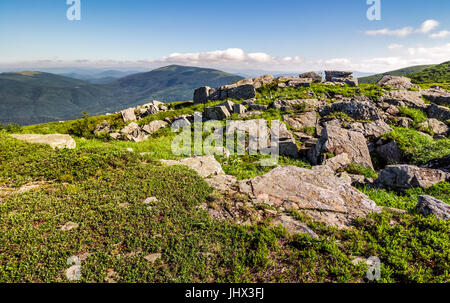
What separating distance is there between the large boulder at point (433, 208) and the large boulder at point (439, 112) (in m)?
23.6

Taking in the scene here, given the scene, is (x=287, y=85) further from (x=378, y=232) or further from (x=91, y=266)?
(x=91, y=266)

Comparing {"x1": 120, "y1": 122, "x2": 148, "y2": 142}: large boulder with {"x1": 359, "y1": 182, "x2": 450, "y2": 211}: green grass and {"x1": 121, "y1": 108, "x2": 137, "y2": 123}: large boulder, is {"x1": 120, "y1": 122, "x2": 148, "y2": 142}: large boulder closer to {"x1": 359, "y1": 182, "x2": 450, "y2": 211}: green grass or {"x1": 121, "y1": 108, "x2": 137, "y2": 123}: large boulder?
{"x1": 121, "y1": 108, "x2": 137, "y2": 123}: large boulder

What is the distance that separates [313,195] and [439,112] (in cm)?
2807

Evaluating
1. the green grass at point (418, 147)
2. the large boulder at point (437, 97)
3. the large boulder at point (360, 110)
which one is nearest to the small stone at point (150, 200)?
the green grass at point (418, 147)

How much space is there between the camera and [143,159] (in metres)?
14.7

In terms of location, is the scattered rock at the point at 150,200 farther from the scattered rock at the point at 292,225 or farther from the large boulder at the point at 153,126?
the large boulder at the point at 153,126

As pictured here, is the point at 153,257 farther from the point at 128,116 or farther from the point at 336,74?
the point at 336,74

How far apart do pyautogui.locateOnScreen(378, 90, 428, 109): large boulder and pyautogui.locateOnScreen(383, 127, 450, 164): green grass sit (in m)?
11.5

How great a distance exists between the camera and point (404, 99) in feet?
92.6

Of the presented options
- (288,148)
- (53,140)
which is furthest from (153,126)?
(288,148)

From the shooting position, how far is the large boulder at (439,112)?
24562 millimetres

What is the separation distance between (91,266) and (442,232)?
1259 centimetres

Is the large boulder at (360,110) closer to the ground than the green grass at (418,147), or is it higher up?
higher up
